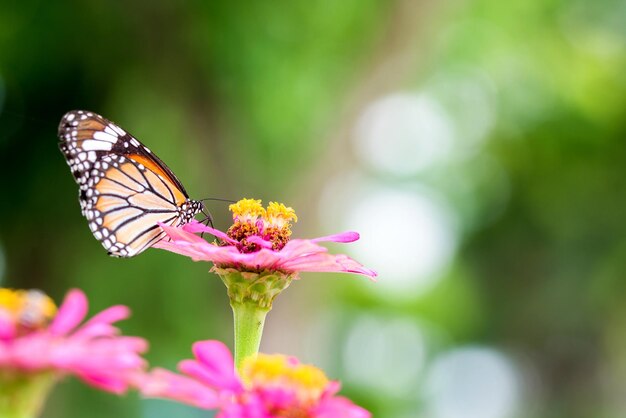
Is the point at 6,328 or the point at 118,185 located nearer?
the point at 6,328

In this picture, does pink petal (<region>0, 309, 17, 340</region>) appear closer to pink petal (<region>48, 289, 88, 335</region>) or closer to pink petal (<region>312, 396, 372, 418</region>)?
pink petal (<region>48, 289, 88, 335</region>)

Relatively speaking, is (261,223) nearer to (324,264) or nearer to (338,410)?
(324,264)

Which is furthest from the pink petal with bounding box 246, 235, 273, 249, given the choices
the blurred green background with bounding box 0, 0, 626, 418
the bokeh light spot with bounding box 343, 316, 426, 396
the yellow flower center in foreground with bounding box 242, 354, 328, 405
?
the bokeh light spot with bounding box 343, 316, 426, 396

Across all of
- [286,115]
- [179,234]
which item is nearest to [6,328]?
[179,234]

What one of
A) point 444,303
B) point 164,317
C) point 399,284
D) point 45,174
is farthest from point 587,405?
point 45,174

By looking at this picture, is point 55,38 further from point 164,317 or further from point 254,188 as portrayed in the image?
point 164,317

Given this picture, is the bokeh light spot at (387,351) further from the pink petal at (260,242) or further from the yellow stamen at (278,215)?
the pink petal at (260,242)
